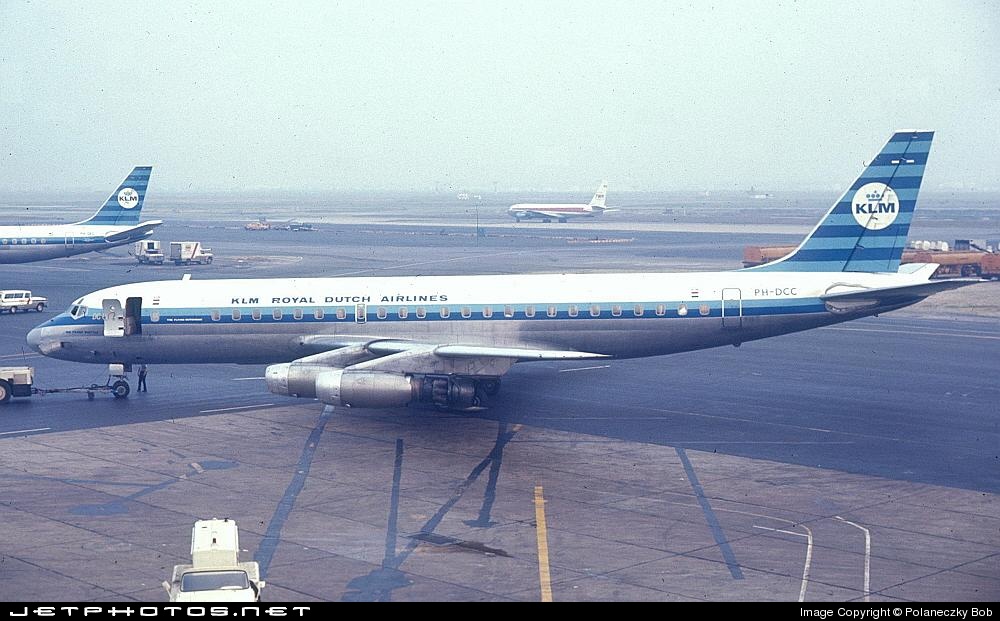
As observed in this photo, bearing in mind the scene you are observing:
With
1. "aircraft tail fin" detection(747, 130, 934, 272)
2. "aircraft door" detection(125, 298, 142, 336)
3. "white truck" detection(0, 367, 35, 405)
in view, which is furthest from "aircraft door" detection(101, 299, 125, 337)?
"aircraft tail fin" detection(747, 130, 934, 272)

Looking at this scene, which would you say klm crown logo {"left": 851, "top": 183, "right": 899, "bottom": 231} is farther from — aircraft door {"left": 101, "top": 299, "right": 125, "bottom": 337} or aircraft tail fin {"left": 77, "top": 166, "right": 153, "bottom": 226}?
aircraft tail fin {"left": 77, "top": 166, "right": 153, "bottom": 226}

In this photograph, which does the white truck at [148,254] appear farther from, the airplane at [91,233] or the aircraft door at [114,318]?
the aircraft door at [114,318]

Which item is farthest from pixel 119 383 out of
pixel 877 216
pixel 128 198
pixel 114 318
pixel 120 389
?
pixel 128 198

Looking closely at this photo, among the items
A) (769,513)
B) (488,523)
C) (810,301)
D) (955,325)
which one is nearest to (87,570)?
(488,523)

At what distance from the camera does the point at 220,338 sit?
41.9 meters

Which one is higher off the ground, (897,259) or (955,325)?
(897,259)

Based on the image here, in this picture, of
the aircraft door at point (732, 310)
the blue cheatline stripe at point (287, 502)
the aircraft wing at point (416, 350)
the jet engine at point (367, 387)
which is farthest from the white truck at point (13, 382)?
the aircraft door at point (732, 310)

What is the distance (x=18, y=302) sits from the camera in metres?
70.4

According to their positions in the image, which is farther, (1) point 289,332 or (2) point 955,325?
(2) point 955,325

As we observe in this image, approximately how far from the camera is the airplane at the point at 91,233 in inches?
3873

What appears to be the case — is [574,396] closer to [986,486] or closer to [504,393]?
[504,393]

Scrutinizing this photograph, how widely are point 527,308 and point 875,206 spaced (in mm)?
14272

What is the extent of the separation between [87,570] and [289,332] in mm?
19117

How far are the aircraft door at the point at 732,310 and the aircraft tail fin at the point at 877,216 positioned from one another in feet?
7.50
